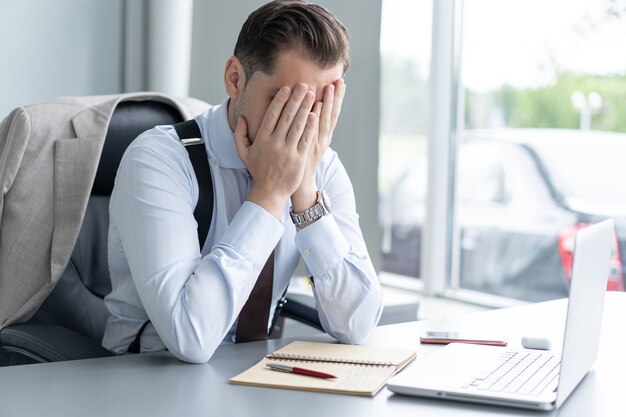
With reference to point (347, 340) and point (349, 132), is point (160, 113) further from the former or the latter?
point (349, 132)

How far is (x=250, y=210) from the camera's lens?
1.46 meters

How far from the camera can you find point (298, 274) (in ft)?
9.90

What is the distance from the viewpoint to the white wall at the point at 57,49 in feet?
9.95

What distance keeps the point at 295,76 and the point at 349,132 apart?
4.74 feet

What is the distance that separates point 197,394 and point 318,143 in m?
0.63

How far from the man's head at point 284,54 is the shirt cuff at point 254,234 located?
0.20m

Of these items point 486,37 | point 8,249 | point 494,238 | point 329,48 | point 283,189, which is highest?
point 486,37

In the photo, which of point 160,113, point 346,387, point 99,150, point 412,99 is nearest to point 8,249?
point 99,150

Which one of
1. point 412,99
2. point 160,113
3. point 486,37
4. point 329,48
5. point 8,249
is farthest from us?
point 412,99

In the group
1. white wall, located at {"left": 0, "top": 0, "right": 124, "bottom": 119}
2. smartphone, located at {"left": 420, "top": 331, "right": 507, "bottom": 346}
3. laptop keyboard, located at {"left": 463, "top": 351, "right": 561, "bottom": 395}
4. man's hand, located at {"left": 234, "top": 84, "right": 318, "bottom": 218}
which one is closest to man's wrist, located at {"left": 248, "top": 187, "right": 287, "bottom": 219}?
man's hand, located at {"left": 234, "top": 84, "right": 318, "bottom": 218}

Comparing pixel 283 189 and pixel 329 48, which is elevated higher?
pixel 329 48

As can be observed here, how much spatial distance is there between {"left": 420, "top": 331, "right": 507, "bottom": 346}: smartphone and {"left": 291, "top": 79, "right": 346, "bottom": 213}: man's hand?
1.08ft

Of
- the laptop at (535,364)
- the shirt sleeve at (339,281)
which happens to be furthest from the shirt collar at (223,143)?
the laptop at (535,364)

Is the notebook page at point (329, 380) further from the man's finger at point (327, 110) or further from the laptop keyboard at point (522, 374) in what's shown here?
the man's finger at point (327, 110)
